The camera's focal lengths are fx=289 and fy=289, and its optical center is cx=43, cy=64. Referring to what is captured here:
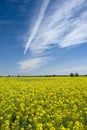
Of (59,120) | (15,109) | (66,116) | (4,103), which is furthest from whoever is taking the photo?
(4,103)

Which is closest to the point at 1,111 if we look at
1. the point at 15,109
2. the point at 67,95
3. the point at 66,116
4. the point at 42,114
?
the point at 15,109

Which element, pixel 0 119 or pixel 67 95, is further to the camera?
pixel 67 95

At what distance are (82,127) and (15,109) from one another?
4161mm

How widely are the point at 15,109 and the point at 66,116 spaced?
2759 millimetres

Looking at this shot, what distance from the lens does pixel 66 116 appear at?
10.2 metres

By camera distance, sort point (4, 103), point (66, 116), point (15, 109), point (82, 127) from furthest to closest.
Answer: point (4, 103) < point (15, 109) < point (66, 116) < point (82, 127)

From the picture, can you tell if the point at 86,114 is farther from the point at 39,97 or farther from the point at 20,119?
the point at 39,97

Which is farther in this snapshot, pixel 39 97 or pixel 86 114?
pixel 39 97

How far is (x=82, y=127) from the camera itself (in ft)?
28.6

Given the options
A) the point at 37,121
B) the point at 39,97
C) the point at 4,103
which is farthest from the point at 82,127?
the point at 39,97

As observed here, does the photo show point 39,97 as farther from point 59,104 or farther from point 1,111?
point 1,111

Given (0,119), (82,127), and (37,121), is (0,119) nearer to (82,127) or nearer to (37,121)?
(37,121)

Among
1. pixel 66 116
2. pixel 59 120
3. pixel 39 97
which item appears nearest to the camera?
pixel 59 120

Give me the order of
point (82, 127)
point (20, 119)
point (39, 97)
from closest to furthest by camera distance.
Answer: point (82, 127)
point (20, 119)
point (39, 97)
